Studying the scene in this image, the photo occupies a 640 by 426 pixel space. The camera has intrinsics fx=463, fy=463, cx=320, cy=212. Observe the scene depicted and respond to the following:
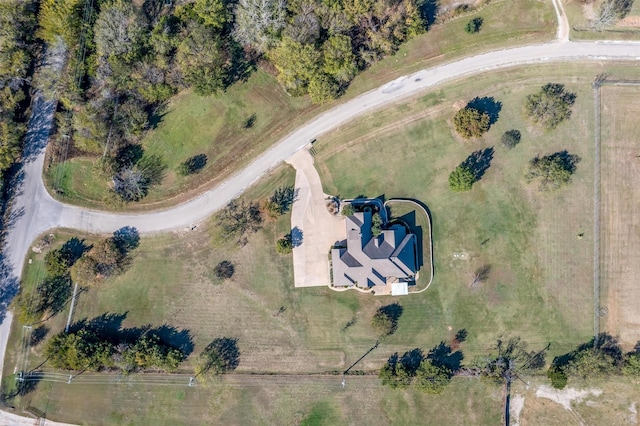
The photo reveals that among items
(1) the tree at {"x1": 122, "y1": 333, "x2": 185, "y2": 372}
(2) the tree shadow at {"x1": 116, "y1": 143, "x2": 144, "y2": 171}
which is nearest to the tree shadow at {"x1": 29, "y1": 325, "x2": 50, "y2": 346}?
(1) the tree at {"x1": 122, "y1": 333, "x2": 185, "y2": 372}

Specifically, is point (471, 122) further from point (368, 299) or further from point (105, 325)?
point (105, 325)

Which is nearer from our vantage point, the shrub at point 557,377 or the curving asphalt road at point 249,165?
the shrub at point 557,377

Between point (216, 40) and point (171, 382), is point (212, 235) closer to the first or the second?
point (171, 382)

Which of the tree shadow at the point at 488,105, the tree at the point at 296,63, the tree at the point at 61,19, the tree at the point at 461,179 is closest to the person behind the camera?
the tree at the point at 296,63

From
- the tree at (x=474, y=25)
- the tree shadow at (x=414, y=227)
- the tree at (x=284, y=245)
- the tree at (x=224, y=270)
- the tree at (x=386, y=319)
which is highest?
the tree at (x=474, y=25)

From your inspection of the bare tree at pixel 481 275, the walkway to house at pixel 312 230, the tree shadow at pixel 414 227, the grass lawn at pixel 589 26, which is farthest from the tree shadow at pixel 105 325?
the grass lawn at pixel 589 26

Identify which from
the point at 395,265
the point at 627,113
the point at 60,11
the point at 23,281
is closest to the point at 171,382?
the point at 23,281

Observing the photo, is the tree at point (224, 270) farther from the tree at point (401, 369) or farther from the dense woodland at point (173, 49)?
the tree at point (401, 369)
